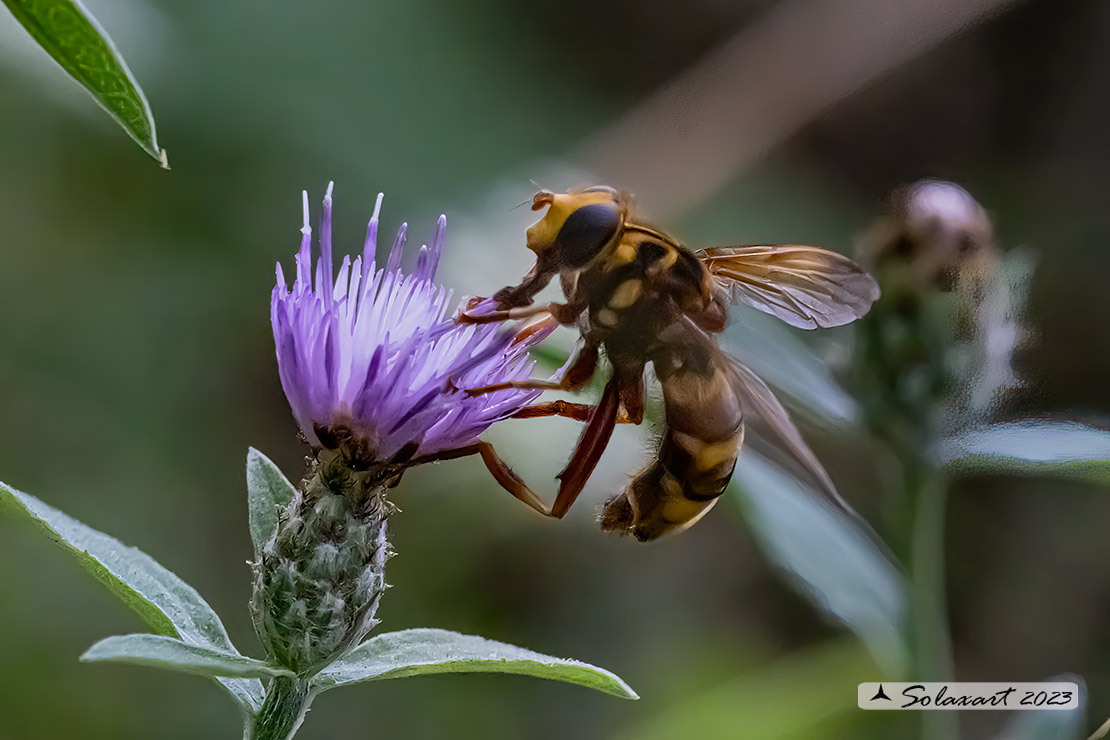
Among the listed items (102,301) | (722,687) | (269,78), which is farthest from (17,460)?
(722,687)

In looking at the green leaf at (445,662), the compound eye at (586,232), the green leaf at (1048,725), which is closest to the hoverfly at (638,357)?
the compound eye at (586,232)

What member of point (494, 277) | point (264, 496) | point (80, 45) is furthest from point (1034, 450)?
point (80, 45)

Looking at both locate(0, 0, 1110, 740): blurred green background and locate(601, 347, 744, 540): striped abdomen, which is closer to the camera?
locate(601, 347, 744, 540): striped abdomen

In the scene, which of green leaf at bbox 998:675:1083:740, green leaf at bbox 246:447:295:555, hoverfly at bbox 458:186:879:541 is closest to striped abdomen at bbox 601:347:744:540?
hoverfly at bbox 458:186:879:541

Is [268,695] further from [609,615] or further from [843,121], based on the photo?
[609,615]

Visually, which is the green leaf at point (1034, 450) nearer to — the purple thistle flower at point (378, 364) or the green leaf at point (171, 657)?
the purple thistle flower at point (378, 364)

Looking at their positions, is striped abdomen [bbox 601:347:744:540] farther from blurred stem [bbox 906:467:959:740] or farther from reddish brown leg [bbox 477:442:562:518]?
blurred stem [bbox 906:467:959:740]
